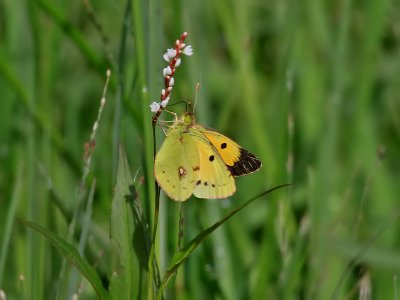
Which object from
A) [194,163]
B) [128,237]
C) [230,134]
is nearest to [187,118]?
[194,163]

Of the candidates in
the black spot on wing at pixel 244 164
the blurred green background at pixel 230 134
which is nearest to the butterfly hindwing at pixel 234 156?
the black spot on wing at pixel 244 164

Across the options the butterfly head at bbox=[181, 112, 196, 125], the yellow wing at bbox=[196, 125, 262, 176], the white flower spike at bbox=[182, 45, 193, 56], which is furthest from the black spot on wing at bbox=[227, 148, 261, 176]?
the white flower spike at bbox=[182, 45, 193, 56]

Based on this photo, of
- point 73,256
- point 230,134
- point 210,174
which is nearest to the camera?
point 73,256

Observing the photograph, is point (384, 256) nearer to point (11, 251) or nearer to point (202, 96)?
point (202, 96)

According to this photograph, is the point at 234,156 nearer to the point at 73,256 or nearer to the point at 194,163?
the point at 194,163

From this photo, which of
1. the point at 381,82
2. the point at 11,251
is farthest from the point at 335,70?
the point at 11,251

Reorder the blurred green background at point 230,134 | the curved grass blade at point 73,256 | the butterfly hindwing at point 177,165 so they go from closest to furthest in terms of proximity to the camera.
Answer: the curved grass blade at point 73,256, the butterfly hindwing at point 177,165, the blurred green background at point 230,134

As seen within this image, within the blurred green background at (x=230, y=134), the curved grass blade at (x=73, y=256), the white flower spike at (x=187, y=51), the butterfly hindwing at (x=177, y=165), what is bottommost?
the curved grass blade at (x=73, y=256)

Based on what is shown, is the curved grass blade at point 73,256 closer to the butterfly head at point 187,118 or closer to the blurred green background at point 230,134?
the blurred green background at point 230,134
